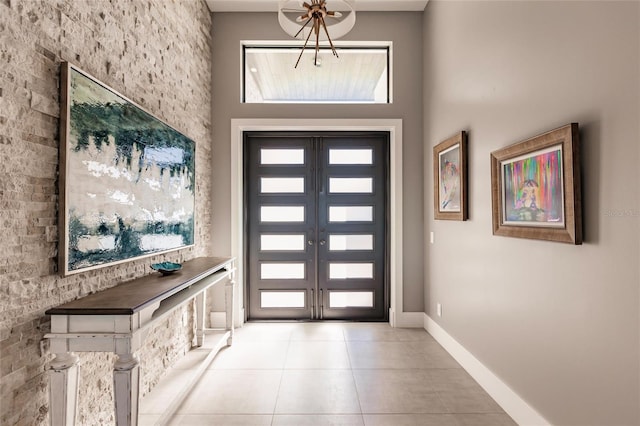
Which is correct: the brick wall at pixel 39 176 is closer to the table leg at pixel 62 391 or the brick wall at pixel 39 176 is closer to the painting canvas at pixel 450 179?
the table leg at pixel 62 391

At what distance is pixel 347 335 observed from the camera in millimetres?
3908

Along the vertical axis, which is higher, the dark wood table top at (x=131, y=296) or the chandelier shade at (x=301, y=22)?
the chandelier shade at (x=301, y=22)

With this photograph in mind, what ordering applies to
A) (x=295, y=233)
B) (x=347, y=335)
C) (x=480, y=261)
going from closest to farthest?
(x=480, y=261) < (x=347, y=335) < (x=295, y=233)

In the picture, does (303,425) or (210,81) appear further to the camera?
(210,81)

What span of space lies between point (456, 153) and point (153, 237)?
9.00 feet

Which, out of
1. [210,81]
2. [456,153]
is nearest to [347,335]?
[456,153]

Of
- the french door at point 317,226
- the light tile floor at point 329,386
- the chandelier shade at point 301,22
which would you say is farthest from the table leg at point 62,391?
the french door at point 317,226

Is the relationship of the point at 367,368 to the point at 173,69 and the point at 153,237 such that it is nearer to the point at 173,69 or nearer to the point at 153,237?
the point at 153,237

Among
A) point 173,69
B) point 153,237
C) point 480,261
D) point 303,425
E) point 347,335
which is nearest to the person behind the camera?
point 303,425

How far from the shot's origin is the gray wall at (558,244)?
149cm

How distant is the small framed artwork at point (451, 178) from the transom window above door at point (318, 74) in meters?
1.23

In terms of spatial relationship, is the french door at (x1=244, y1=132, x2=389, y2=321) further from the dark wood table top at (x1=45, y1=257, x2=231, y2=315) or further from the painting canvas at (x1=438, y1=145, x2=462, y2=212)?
the dark wood table top at (x1=45, y1=257, x2=231, y2=315)

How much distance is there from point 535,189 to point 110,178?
2.56m

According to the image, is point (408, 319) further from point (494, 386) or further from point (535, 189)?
point (535, 189)
